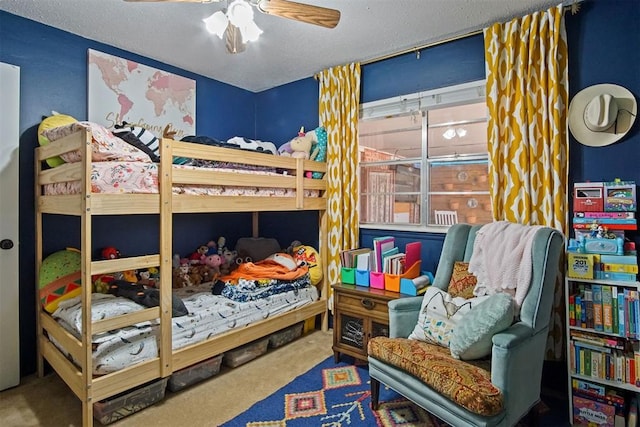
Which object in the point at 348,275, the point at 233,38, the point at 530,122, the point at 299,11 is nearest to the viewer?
the point at 299,11

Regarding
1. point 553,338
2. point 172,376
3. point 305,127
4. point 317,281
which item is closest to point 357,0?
point 305,127

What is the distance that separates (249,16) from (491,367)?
2022mm

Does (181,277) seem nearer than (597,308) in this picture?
No

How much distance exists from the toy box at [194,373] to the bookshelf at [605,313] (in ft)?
7.11

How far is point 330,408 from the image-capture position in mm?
2072

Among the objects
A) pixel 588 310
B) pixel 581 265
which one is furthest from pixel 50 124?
pixel 588 310

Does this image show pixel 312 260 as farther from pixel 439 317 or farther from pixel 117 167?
pixel 117 167

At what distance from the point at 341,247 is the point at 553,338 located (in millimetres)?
1715

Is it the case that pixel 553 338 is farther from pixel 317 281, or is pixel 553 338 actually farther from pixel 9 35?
pixel 9 35

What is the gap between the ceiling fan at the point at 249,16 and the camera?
168 centimetres

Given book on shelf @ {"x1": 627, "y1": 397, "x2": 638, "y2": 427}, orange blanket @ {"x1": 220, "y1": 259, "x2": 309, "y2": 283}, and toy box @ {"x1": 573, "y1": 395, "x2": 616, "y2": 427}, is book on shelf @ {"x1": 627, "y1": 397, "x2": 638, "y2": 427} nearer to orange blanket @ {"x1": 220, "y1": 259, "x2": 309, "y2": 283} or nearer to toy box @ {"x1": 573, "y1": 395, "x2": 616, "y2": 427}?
toy box @ {"x1": 573, "y1": 395, "x2": 616, "y2": 427}

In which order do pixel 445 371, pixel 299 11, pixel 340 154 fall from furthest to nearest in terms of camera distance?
pixel 340 154, pixel 299 11, pixel 445 371

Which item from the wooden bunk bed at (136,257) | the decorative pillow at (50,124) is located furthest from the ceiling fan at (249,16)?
the decorative pillow at (50,124)

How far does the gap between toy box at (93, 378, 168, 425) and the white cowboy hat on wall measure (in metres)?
2.99
